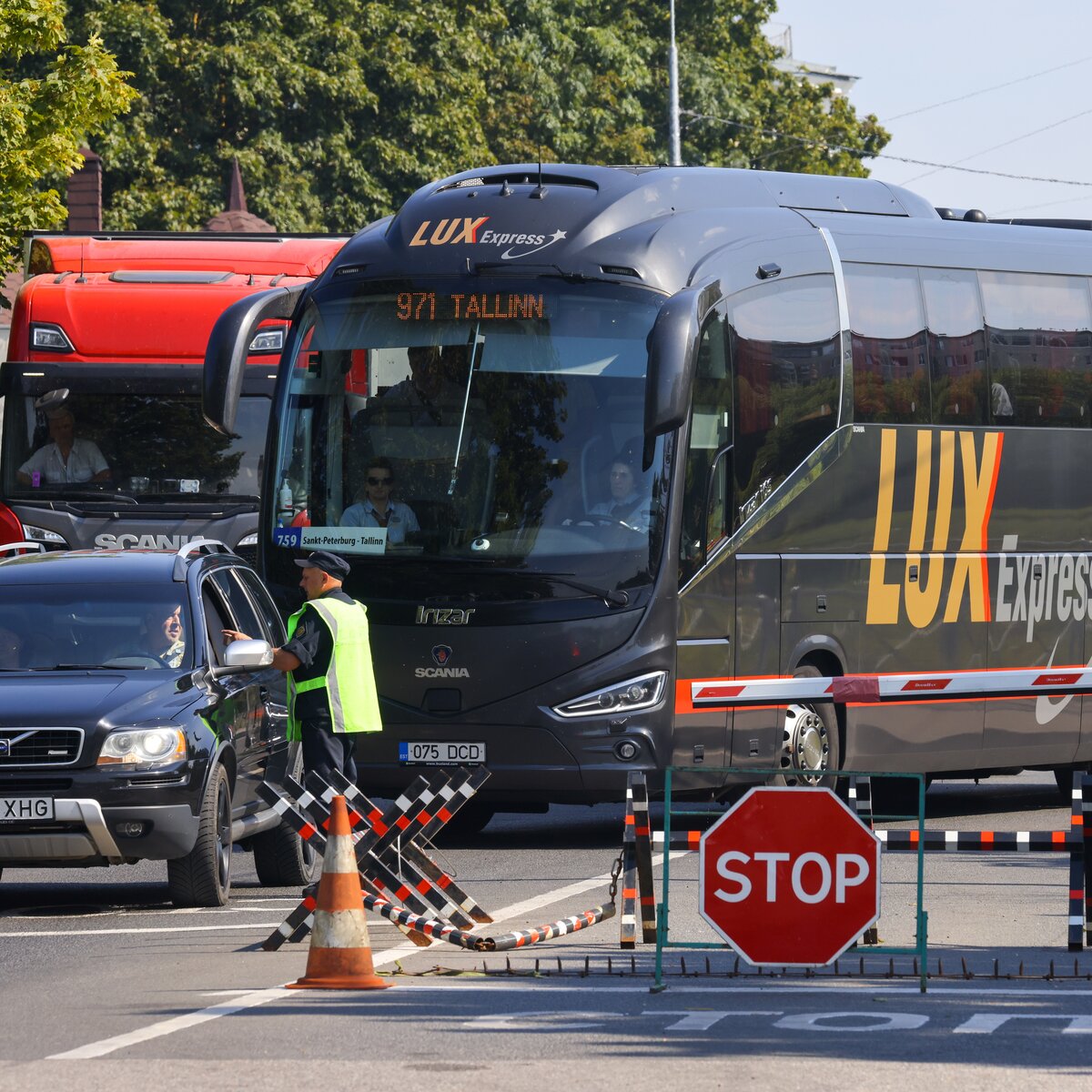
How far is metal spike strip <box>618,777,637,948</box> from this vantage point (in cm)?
1120

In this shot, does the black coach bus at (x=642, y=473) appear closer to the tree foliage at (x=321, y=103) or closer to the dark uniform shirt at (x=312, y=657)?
the dark uniform shirt at (x=312, y=657)

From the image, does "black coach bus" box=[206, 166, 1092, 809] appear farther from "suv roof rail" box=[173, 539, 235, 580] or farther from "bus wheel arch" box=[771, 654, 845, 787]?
"suv roof rail" box=[173, 539, 235, 580]

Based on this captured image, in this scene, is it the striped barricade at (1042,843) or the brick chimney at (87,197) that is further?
the brick chimney at (87,197)

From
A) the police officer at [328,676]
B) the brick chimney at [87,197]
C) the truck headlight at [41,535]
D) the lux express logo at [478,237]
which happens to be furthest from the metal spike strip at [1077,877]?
the brick chimney at [87,197]

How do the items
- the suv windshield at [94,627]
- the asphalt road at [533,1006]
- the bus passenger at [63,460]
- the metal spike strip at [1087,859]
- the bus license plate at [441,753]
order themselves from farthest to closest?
1. the bus passenger at [63,460]
2. the bus license plate at [441,753]
3. the suv windshield at [94,627]
4. the metal spike strip at [1087,859]
5. the asphalt road at [533,1006]

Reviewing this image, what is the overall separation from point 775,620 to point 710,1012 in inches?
270

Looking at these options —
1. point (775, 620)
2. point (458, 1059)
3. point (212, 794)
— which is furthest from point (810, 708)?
point (458, 1059)

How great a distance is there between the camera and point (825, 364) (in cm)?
1653

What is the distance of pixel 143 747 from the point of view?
12.5 metres

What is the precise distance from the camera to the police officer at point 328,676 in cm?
1259

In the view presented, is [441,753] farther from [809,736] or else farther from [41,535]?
[41,535]

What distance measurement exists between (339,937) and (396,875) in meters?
1.23

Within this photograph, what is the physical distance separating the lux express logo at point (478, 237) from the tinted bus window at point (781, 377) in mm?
1251

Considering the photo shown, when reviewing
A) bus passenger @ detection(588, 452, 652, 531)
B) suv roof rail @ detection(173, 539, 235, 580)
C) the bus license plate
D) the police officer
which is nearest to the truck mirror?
bus passenger @ detection(588, 452, 652, 531)
